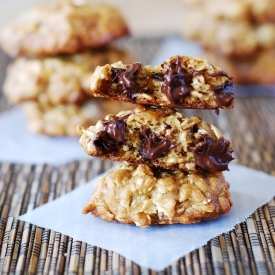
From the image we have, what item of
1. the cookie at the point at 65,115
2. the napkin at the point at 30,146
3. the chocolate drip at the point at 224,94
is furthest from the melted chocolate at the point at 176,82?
the cookie at the point at 65,115

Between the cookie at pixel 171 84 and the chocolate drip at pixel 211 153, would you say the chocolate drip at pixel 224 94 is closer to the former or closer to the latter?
the cookie at pixel 171 84

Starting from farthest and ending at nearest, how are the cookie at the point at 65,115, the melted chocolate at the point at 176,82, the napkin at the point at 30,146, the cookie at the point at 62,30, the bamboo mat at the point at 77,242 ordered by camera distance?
the cookie at the point at 65,115
the cookie at the point at 62,30
the napkin at the point at 30,146
the melted chocolate at the point at 176,82
the bamboo mat at the point at 77,242

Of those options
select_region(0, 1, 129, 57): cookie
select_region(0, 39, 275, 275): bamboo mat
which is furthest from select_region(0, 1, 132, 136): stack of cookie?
select_region(0, 39, 275, 275): bamboo mat

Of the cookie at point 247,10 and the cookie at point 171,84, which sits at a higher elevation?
the cookie at point 247,10

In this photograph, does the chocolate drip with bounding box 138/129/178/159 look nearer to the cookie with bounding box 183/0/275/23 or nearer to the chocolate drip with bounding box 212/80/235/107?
the chocolate drip with bounding box 212/80/235/107

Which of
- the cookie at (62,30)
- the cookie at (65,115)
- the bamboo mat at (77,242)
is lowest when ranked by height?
the bamboo mat at (77,242)

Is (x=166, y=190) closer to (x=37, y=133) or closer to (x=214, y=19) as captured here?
(x=37, y=133)

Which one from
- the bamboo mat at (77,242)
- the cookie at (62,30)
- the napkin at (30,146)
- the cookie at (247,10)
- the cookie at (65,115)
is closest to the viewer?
the bamboo mat at (77,242)

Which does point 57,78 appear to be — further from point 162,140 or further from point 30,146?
point 162,140
